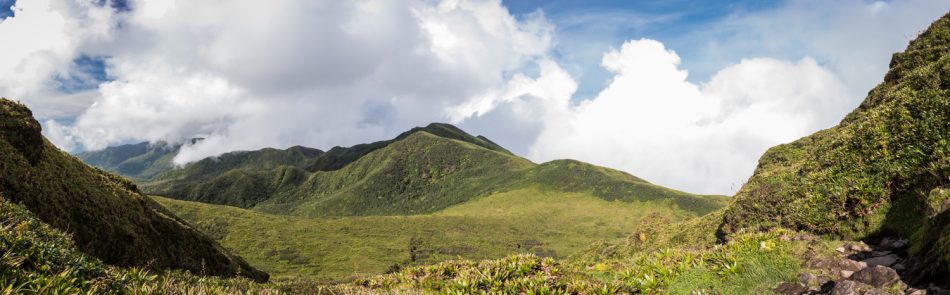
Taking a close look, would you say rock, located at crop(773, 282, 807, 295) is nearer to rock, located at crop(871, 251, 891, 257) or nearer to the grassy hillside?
rock, located at crop(871, 251, 891, 257)

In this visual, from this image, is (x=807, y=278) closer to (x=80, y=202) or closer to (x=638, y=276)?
(x=638, y=276)

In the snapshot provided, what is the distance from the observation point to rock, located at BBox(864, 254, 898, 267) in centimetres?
1006

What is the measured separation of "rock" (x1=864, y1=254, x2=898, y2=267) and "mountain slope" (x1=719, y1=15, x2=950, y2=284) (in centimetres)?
61

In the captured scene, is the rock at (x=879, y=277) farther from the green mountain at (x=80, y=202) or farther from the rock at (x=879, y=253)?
the green mountain at (x=80, y=202)

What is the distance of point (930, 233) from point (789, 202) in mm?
10408

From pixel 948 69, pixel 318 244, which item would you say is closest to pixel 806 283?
pixel 948 69

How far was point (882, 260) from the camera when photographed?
10.3 metres

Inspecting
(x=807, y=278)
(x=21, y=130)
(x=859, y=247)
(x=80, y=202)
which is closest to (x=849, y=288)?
(x=807, y=278)

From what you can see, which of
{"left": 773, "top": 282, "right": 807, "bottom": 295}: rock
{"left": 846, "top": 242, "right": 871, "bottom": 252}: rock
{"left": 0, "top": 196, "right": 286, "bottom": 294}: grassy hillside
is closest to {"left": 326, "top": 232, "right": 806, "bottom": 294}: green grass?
{"left": 773, "top": 282, "right": 807, "bottom": 295}: rock

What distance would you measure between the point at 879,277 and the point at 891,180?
7.69 meters

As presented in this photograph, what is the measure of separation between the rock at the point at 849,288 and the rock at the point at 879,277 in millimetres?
519

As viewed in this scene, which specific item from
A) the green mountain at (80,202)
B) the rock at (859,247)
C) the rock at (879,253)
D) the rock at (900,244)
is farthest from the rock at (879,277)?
the green mountain at (80,202)

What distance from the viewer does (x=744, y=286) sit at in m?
9.68

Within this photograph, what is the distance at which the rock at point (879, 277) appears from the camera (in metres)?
8.09
